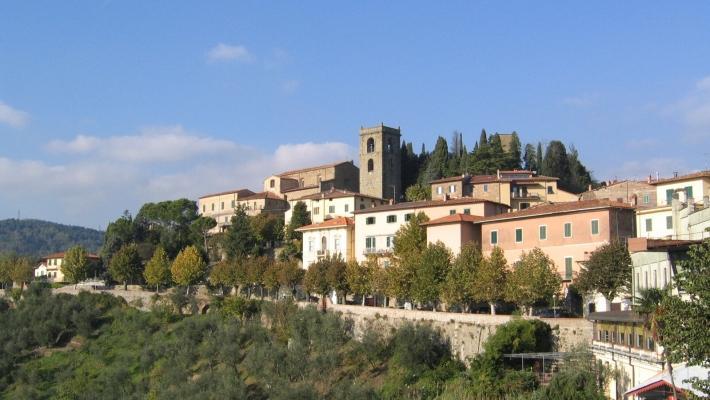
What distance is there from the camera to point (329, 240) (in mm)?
75562

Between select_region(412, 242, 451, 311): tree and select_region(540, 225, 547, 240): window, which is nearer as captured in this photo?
select_region(412, 242, 451, 311): tree

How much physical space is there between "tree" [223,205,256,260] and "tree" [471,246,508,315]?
3574cm

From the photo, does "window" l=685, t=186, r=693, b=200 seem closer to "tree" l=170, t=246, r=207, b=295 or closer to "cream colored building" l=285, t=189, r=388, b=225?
"cream colored building" l=285, t=189, r=388, b=225

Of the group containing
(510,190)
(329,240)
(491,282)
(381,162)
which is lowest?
(491,282)

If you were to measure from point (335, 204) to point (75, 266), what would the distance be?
28280 mm

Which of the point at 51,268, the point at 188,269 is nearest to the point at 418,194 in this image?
the point at 188,269

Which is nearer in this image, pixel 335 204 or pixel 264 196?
pixel 335 204

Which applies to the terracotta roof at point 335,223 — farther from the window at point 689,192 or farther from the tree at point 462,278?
the window at point 689,192

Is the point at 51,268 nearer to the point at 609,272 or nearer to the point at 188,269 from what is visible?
the point at 188,269

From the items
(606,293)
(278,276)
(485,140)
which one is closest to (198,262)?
(278,276)

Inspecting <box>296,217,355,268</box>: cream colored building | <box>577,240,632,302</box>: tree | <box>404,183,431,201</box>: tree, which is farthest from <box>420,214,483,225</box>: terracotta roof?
<box>404,183,431,201</box>: tree

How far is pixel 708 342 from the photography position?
65.0ft

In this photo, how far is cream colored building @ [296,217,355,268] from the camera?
2913 inches

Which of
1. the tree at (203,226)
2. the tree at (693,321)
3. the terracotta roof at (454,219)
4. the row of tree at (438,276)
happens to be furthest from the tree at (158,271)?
the tree at (693,321)
